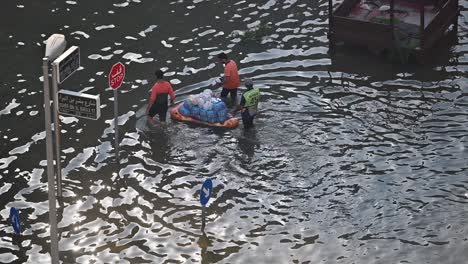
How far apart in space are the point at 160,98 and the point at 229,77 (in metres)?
2.11

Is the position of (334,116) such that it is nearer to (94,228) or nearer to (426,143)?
(426,143)

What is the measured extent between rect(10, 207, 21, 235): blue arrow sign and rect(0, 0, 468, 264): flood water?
16.4 inches

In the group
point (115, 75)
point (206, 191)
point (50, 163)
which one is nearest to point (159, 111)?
point (115, 75)

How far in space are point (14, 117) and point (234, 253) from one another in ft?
27.7

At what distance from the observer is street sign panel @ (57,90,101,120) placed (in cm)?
1648

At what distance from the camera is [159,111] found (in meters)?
22.8

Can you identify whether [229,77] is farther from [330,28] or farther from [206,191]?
[206,191]

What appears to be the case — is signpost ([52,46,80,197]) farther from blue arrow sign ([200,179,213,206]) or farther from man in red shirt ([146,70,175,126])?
man in red shirt ([146,70,175,126])

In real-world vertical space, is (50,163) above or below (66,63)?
below

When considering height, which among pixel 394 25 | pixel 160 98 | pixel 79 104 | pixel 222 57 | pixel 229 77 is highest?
pixel 79 104

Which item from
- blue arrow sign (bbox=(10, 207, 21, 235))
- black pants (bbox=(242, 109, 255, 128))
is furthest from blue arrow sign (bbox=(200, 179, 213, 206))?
black pants (bbox=(242, 109, 255, 128))

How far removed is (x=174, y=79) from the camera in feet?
84.0

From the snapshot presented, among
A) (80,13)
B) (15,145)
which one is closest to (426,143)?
(15,145)

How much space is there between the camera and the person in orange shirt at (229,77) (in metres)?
23.5
